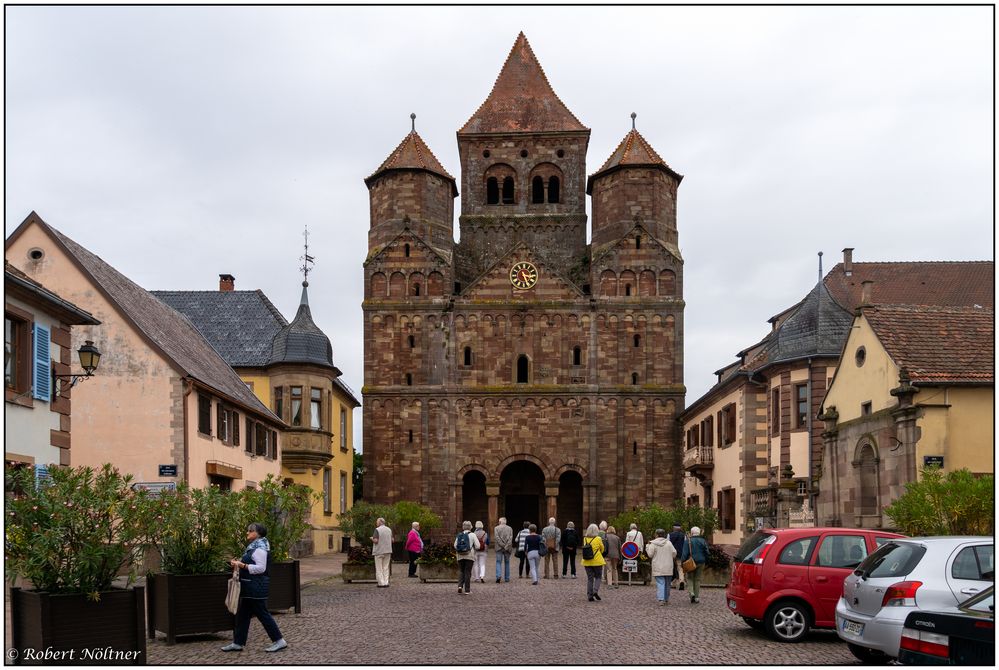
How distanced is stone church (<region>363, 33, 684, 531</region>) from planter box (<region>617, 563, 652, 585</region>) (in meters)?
23.7

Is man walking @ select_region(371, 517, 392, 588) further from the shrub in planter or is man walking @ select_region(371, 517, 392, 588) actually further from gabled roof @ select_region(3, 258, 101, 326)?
gabled roof @ select_region(3, 258, 101, 326)

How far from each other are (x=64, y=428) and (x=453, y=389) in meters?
32.6

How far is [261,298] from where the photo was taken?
157 ft

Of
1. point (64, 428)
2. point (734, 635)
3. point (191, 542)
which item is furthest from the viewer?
point (64, 428)

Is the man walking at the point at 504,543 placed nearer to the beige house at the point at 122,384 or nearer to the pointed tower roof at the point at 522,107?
the beige house at the point at 122,384

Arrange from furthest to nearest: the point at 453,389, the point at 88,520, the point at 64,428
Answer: the point at 453,389 < the point at 64,428 < the point at 88,520

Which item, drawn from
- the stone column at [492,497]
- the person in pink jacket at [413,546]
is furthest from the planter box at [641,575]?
the stone column at [492,497]

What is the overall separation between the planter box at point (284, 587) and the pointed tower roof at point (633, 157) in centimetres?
3928

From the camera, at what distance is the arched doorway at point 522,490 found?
54.6 m

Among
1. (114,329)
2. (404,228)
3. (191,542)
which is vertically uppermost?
(404,228)

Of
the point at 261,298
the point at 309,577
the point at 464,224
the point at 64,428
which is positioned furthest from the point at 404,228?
the point at 64,428

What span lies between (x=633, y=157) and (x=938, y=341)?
33906 millimetres

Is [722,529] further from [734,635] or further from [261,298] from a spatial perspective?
[734,635]

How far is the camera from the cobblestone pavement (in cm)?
1292
